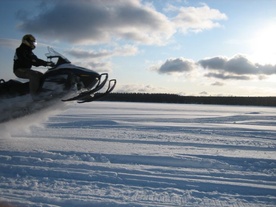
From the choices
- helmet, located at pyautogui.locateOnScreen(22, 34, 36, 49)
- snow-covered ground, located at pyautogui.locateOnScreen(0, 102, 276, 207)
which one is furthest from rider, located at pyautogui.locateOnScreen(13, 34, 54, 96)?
snow-covered ground, located at pyautogui.locateOnScreen(0, 102, 276, 207)

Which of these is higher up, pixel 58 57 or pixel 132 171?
pixel 58 57

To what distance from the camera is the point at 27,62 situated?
634 centimetres

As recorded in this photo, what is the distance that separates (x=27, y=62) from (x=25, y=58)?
3.8 inches

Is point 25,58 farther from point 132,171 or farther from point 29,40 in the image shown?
point 132,171

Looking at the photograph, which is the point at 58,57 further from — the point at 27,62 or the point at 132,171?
the point at 132,171

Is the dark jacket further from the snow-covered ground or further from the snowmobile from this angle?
the snow-covered ground

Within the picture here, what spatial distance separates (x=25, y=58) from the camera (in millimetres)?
6301

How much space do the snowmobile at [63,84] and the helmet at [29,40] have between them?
0.46 m

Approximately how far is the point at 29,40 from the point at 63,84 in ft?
3.94

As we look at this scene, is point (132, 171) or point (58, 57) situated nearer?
point (132, 171)

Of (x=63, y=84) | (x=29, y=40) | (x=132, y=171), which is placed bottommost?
(x=132, y=171)

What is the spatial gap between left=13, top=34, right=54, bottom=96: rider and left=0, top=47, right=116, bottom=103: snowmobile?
5.7 inches

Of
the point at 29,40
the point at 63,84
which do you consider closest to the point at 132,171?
the point at 63,84

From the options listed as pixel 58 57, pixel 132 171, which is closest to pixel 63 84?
pixel 58 57
